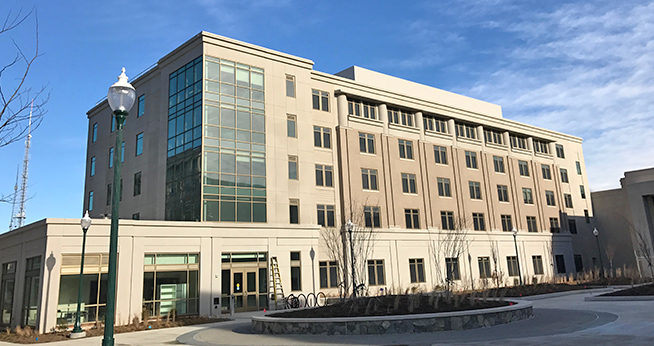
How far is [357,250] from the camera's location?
35344 millimetres

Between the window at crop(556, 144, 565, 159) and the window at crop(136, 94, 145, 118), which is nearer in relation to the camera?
the window at crop(136, 94, 145, 118)

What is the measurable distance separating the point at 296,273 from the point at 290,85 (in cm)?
1373

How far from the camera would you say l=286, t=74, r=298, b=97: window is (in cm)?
3544

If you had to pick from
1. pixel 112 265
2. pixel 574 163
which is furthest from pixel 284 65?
pixel 574 163

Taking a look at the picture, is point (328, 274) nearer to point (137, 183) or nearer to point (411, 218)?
point (411, 218)

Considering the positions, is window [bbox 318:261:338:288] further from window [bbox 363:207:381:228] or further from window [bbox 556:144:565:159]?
window [bbox 556:144:565:159]

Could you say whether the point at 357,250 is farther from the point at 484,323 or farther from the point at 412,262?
the point at 484,323

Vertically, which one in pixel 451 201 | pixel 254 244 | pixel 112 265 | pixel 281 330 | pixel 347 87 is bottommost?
pixel 281 330

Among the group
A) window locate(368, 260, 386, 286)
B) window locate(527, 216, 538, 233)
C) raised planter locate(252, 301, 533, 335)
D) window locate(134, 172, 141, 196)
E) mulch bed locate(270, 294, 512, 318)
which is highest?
window locate(134, 172, 141, 196)

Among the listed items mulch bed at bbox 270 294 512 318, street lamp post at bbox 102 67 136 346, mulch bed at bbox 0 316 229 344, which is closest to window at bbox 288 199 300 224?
mulch bed at bbox 0 316 229 344

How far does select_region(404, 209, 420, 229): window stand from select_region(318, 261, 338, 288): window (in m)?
8.79

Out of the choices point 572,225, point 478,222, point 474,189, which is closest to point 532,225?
point 572,225

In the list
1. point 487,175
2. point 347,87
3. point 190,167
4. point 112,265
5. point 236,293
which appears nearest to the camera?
point 112,265

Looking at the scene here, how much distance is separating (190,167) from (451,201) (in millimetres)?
24533
